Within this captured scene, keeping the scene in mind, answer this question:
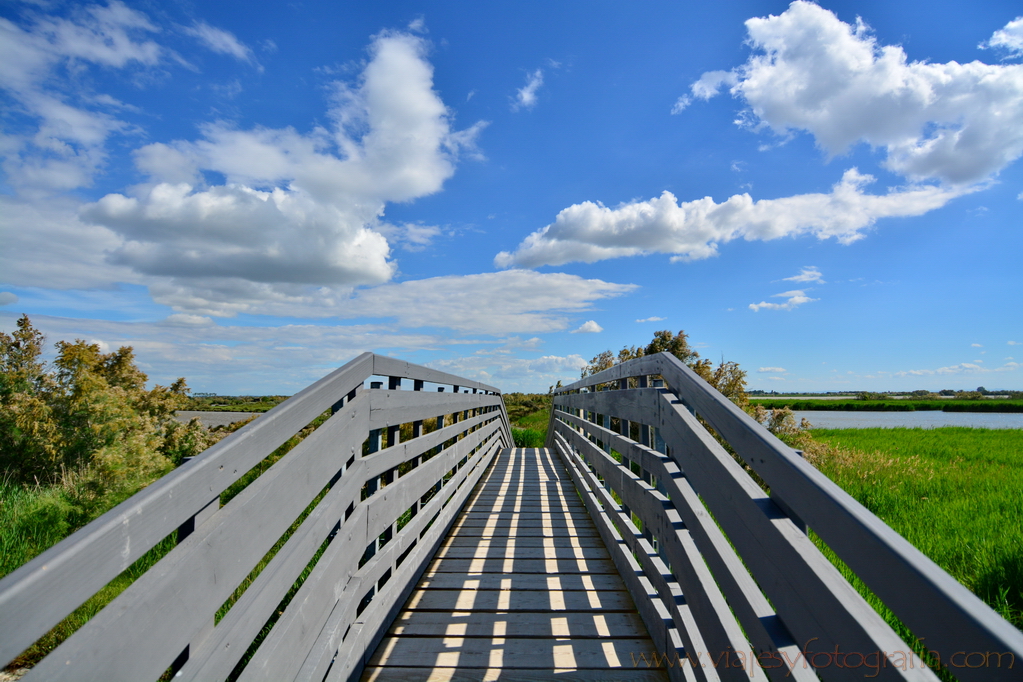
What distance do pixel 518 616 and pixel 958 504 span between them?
571cm

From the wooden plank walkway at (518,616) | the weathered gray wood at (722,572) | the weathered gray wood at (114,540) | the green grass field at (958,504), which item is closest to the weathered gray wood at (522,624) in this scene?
the wooden plank walkway at (518,616)

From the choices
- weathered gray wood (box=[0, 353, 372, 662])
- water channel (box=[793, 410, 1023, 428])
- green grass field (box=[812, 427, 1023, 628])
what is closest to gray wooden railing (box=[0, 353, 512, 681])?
weathered gray wood (box=[0, 353, 372, 662])

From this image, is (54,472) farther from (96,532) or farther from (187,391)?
(96,532)

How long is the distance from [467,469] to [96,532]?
499 cm

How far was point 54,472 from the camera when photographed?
23.2 feet

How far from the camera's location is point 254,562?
4.92ft

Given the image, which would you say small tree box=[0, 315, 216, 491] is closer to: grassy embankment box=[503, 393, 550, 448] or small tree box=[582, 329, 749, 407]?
small tree box=[582, 329, 749, 407]

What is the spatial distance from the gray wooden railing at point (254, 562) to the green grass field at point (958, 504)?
386 cm

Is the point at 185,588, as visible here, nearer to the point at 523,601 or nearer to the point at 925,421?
the point at 523,601

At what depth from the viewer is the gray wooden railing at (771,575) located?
0.99m

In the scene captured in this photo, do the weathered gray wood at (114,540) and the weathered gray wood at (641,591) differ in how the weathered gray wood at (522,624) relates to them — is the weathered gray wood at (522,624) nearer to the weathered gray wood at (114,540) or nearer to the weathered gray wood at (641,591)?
the weathered gray wood at (641,591)

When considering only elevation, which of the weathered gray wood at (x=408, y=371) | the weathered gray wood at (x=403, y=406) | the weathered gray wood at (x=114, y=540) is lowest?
the weathered gray wood at (x=114, y=540)

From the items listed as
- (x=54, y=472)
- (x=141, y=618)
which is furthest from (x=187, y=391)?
(x=141, y=618)

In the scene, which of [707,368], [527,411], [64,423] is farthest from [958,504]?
[527,411]
